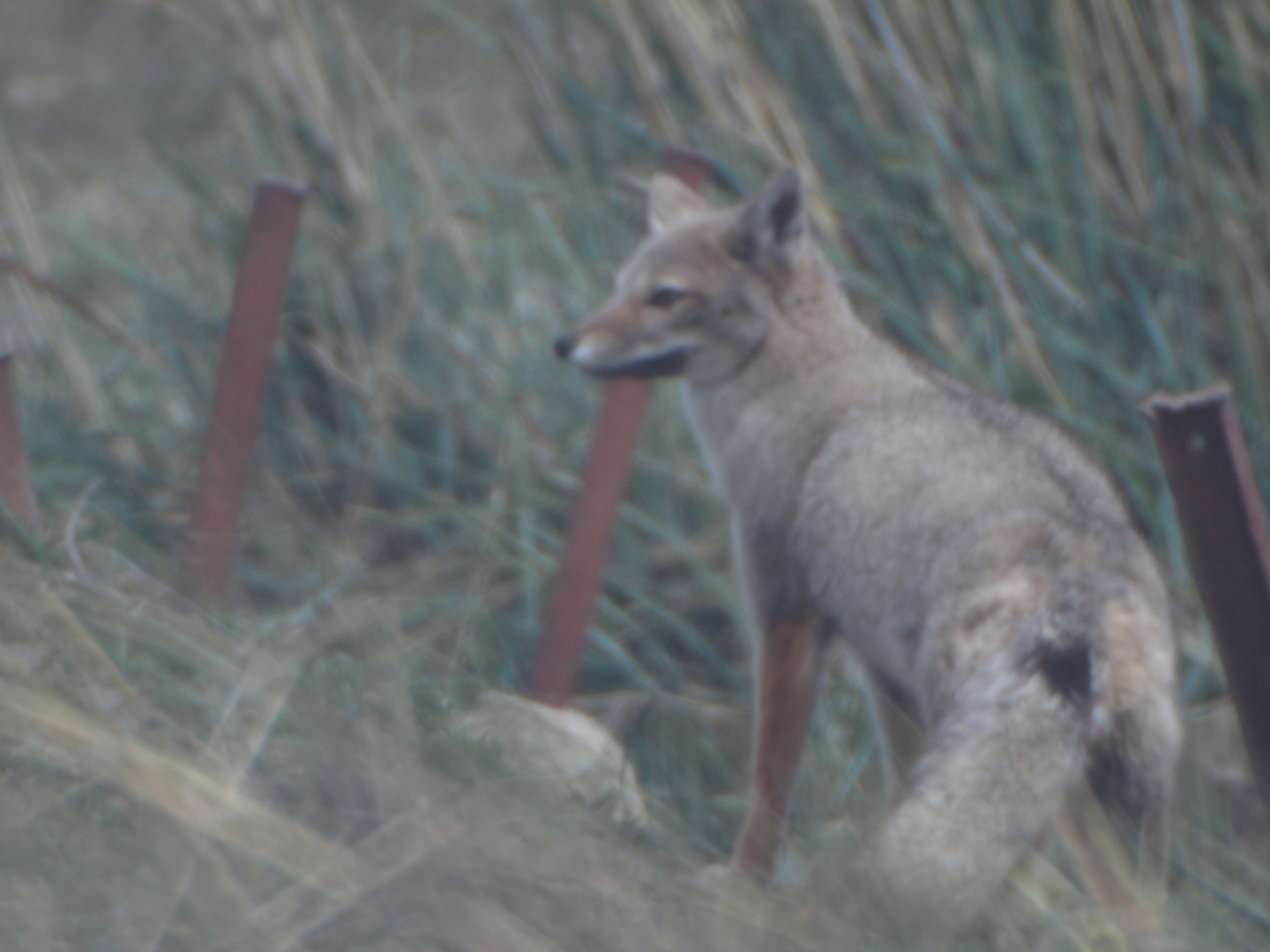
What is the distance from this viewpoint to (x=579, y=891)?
1.60m

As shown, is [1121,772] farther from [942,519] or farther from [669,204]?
[669,204]

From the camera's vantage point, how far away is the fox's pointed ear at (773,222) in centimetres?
318

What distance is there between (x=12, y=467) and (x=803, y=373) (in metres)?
1.61

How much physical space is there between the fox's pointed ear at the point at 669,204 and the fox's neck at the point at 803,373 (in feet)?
1.13

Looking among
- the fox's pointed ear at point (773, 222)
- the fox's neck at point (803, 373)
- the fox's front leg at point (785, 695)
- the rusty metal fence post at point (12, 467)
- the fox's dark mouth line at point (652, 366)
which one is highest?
the rusty metal fence post at point (12, 467)

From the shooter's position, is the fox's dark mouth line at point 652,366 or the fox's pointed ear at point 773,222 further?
the fox's pointed ear at point 773,222

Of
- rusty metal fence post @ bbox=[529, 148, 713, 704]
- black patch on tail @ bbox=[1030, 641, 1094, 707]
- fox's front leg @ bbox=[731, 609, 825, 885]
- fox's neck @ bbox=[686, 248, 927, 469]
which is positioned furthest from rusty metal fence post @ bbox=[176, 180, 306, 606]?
black patch on tail @ bbox=[1030, 641, 1094, 707]

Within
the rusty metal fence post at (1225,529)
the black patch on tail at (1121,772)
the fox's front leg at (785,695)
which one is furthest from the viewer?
the fox's front leg at (785,695)

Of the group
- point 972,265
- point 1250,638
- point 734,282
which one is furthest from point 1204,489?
point 972,265

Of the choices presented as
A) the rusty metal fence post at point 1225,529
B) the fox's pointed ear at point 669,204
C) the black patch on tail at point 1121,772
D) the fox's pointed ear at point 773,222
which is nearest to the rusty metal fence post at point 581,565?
the fox's pointed ear at point 773,222

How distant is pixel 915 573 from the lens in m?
2.58

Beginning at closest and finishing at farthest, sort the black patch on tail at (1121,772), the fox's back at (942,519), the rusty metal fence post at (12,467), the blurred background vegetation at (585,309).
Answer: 1. the black patch on tail at (1121,772)
2. the fox's back at (942,519)
3. the rusty metal fence post at (12,467)
4. the blurred background vegetation at (585,309)

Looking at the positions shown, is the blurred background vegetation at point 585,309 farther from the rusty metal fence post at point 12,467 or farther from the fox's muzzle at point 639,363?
the fox's muzzle at point 639,363

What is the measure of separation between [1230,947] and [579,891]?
77 cm
